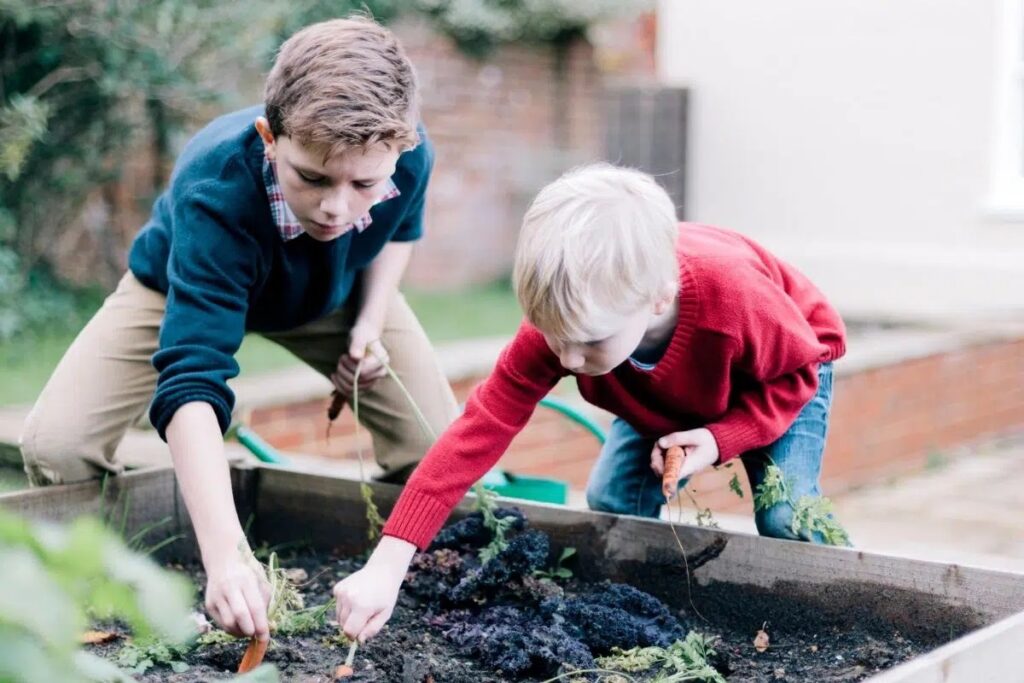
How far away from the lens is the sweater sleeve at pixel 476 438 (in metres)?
1.98

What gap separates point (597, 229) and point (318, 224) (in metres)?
0.56

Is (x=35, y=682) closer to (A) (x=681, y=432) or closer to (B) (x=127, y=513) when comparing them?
(A) (x=681, y=432)

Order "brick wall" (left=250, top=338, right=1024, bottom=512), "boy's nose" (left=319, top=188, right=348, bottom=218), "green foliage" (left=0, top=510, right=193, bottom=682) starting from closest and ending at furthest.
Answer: "green foliage" (left=0, top=510, right=193, bottom=682) → "boy's nose" (left=319, top=188, right=348, bottom=218) → "brick wall" (left=250, top=338, right=1024, bottom=512)

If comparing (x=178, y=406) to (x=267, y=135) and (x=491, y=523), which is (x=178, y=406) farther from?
(x=491, y=523)

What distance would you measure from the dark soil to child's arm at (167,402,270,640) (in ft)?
0.75

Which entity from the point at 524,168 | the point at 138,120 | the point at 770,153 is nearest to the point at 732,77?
the point at 770,153

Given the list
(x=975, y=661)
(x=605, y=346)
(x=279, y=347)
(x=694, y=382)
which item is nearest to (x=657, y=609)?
(x=694, y=382)

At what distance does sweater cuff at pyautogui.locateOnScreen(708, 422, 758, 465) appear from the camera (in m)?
2.20

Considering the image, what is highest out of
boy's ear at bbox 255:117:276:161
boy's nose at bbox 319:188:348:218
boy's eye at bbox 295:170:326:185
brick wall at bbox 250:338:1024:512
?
boy's ear at bbox 255:117:276:161

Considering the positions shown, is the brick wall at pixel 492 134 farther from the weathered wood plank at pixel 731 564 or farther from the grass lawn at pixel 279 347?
the weathered wood plank at pixel 731 564

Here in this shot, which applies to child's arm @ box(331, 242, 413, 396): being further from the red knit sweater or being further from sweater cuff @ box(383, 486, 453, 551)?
sweater cuff @ box(383, 486, 453, 551)

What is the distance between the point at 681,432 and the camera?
221cm

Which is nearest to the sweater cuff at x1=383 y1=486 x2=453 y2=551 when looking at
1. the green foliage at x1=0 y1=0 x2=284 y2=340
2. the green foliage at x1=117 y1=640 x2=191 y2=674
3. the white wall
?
the green foliage at x1=117 y1=640 x2=191 y2=674

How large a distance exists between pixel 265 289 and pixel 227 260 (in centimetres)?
30
